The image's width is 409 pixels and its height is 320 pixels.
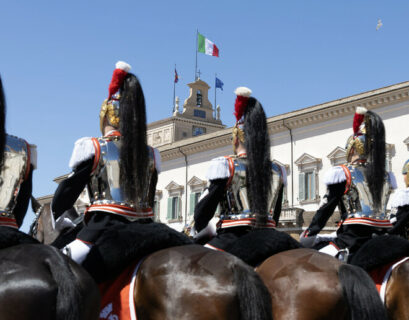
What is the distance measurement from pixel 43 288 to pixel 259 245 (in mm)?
2247

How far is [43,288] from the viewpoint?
4062 mm

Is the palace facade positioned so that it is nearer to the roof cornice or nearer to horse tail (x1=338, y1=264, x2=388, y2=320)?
the roof cornice

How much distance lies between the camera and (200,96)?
6919cm

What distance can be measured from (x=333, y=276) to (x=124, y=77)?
2.44m

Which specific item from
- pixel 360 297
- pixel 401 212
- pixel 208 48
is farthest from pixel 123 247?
pixel 208 48

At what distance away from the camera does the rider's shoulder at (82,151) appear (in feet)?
18.0

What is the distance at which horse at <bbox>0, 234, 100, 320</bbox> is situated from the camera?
13.1 ft

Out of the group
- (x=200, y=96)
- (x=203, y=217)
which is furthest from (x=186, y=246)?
(x=200, y=96)

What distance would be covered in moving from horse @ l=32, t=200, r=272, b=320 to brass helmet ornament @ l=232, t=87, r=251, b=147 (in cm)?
210

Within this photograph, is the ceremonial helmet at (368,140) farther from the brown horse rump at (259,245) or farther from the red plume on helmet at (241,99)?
the brown horse rump at (259,245)

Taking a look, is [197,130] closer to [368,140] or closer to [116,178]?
[368,140]

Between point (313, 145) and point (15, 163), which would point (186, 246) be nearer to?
point (15, 163)

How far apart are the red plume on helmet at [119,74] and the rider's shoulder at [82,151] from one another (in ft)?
1.75

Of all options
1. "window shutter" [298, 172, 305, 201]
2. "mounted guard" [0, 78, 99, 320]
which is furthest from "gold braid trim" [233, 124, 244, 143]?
"window shutter" [298, 172, 305, 201]
